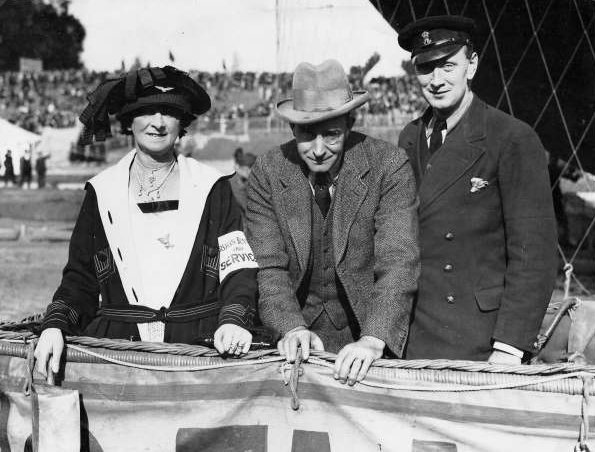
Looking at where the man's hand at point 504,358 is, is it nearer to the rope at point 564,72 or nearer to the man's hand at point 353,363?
the man's hand at point 353,363

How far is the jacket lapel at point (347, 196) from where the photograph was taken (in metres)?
2.67

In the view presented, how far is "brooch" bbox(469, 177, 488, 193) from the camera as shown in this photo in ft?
8.75

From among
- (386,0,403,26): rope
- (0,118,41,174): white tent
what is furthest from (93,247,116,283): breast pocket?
(386,0,403,26): rope

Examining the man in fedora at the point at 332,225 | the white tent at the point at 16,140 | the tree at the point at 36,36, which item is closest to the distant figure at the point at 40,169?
the white tent at the point at 16,140

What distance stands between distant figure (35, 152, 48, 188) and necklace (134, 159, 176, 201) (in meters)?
12.9

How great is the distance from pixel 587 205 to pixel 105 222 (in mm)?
9293

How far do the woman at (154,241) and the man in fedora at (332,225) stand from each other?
0.13 metres

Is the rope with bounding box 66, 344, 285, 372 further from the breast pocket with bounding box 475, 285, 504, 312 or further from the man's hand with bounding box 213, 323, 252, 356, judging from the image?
the breast pocket with bounding box 475, 285, 504, 312

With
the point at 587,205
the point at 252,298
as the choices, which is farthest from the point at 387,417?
the point at 587,205

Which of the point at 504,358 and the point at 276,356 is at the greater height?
the point at 276,356

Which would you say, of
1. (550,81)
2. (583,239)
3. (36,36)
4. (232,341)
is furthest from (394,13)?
(36,36)

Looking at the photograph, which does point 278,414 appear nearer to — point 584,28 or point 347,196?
point 347,196

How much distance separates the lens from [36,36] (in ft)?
61.8

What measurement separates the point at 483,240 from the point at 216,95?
12.0 m
